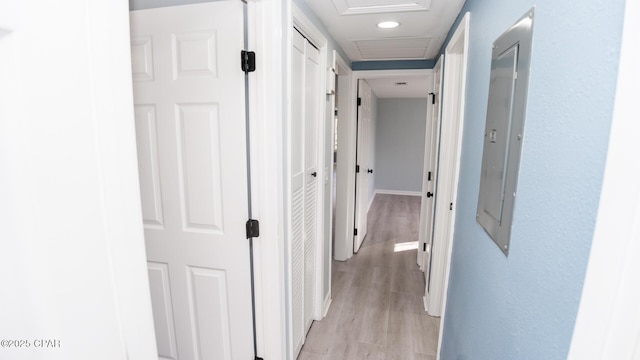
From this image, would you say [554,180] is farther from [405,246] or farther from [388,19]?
[405,246]

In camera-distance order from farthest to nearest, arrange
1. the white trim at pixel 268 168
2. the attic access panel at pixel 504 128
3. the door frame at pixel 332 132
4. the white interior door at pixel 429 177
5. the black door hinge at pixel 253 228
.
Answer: the white interior door at pixel 429 177
the door frame at pixel 332 132
the black door hinge at pixel 253 228
the white trim at pixel 268 168
the attic access panel at pixel 504 128

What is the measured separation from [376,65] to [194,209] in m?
2.55

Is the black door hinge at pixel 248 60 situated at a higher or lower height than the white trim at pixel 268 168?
higher

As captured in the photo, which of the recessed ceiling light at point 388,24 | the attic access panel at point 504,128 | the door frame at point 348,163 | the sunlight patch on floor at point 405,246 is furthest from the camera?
the sunlight patch on floor at point 405,246

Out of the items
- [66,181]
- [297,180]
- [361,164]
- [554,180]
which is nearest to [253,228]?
[297,180]

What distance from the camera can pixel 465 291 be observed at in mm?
1418

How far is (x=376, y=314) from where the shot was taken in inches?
103

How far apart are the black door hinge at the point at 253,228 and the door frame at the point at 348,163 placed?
6.81ft

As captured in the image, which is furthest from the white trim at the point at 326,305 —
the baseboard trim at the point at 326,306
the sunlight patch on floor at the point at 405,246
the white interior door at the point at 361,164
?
the sunlight patch on floor at the point at 405,246

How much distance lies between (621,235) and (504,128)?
59 cm

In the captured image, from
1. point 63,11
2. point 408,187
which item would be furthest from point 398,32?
point 408,187

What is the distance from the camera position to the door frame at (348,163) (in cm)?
331

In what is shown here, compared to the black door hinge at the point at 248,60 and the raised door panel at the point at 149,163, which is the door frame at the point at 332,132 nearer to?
the black door hinge at the point at 248,60

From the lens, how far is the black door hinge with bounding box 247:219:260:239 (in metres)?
1.47
